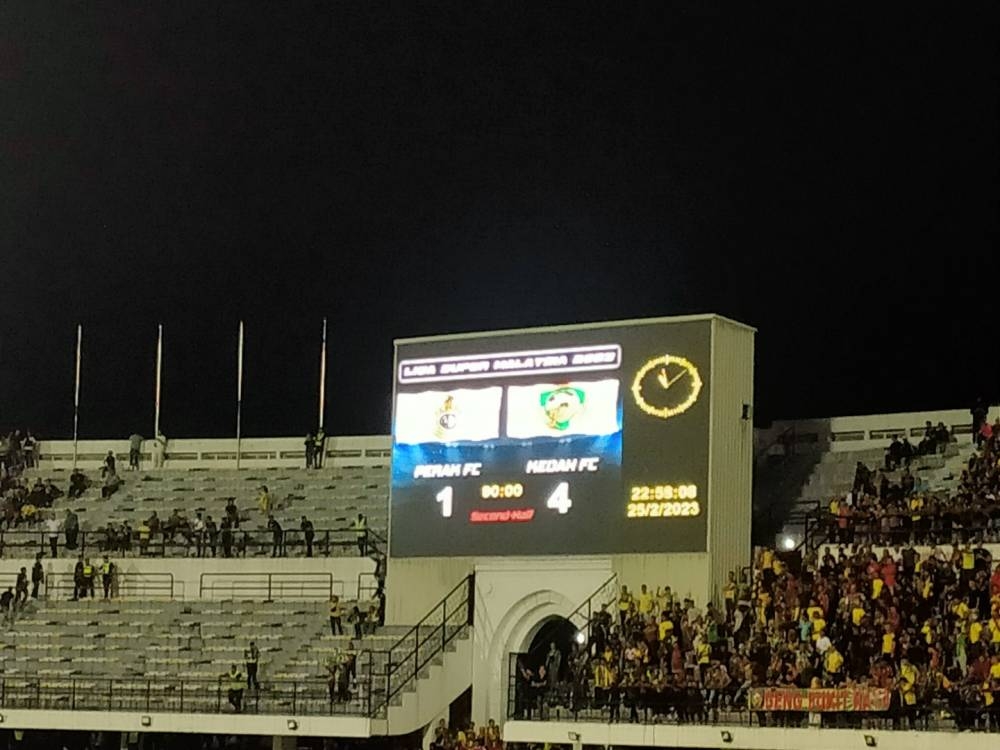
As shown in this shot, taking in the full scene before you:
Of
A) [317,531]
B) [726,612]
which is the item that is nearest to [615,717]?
[726,612]

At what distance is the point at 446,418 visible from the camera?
37.2 meters

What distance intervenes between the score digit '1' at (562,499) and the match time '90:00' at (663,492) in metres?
1.24

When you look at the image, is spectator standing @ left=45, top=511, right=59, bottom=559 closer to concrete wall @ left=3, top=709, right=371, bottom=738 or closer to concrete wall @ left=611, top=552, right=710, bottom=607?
concrete wall @ left=3, top=709, right=371, bottom=738

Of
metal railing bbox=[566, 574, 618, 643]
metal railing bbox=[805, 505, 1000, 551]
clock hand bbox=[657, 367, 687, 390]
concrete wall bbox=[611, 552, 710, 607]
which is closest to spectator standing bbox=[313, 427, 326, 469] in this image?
metal railing bbox=[566, 574, 618, 643]

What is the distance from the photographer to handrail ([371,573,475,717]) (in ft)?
117

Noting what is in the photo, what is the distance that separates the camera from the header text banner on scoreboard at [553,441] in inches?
1366

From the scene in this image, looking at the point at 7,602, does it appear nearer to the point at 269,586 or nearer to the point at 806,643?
the point at 269,586

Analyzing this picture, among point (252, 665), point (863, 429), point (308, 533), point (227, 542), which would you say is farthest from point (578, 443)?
point (227, 542)

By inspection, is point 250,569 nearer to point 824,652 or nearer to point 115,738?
point 115,738

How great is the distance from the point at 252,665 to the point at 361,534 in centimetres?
488

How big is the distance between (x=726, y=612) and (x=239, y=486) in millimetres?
15331

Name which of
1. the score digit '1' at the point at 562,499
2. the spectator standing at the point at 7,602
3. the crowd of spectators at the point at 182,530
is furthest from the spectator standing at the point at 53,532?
the score digit '1' at the point at 562,499

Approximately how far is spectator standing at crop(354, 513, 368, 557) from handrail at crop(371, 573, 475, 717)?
3.65m

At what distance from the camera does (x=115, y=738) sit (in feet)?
136
